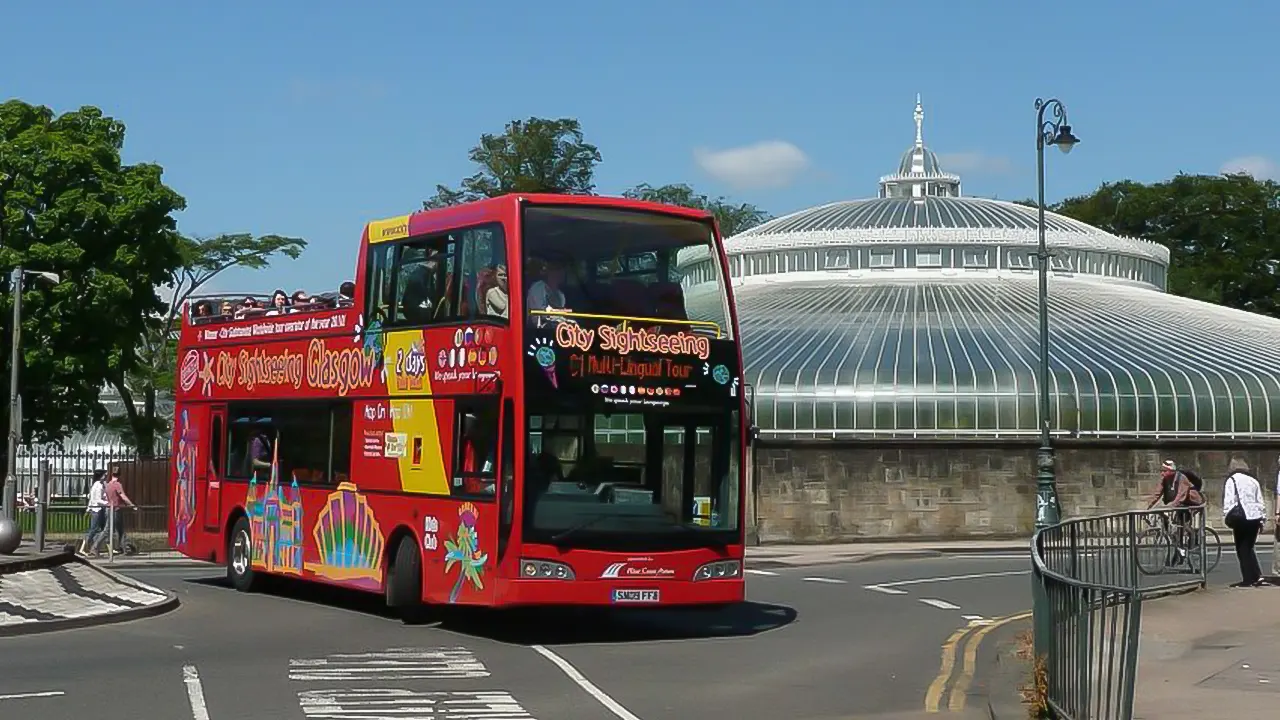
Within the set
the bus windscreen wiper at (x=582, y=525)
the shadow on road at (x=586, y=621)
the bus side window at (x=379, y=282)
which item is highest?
Result: the bus side window at (x=379, y=282)

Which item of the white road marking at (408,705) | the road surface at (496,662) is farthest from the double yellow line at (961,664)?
the white road marking at (408,705)

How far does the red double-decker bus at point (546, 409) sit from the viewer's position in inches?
695

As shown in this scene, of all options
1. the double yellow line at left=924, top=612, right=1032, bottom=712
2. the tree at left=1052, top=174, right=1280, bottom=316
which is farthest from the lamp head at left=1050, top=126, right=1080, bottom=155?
the tree at left=1052, top=174, right=1280, bottom=316

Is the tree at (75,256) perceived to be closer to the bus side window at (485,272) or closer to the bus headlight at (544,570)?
the bus side window at (485,272)

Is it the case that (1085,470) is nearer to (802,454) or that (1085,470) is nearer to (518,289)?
(802,454)

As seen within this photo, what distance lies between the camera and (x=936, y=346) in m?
45.4

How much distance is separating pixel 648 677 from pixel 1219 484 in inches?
1219

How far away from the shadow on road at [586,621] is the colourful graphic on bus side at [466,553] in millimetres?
694

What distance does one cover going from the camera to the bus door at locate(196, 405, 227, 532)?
24750 millimetres

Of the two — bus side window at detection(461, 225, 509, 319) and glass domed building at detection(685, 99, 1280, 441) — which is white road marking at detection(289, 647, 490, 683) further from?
glass domed building at detection(685, 99, 1280, 441)

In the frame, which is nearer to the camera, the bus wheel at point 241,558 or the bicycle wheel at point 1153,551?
the bicycle wheel at point 1153,551

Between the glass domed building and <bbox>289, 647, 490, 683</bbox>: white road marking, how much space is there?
2612cm

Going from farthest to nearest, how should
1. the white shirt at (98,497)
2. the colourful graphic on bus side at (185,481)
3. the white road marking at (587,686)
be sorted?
the white shirt at (98,497)
the colourful graphic on bus side at (185,481)
the white road marking at (587,686)

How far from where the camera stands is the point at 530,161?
89312mm
